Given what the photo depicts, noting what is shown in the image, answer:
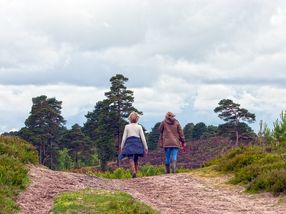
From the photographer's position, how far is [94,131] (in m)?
50.7

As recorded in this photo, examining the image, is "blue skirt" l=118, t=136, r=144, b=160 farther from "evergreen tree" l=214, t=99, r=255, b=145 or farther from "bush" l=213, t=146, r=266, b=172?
"evergreen tree" l=214, t=99, r=255, b=145

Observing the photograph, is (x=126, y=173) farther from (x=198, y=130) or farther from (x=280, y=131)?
(x=198, y=130)

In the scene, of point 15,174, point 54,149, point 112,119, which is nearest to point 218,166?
point 15,174

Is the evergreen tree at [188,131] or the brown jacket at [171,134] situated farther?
the evergreen tree at [188,131]

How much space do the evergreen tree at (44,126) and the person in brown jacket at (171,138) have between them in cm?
3119

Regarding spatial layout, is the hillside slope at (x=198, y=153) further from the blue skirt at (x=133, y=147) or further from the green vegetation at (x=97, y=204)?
the green vegetation at (x=97, y=204)

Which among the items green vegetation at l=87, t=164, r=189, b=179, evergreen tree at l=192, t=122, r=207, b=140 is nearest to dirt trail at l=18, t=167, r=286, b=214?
green vegetation at l=87, t=164, r=189, b=179

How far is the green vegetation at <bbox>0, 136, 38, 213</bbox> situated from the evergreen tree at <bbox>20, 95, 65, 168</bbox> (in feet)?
107

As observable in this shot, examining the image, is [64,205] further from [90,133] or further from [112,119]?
[90,133]

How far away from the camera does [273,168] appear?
15.6 meters

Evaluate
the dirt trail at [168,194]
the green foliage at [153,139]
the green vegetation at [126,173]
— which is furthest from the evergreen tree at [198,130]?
the dirt trail at [168,194]

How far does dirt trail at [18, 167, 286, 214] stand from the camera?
1205cm

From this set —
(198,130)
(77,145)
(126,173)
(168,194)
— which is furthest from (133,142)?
(198,130)

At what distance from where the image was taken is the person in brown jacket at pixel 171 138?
63.5 ft
